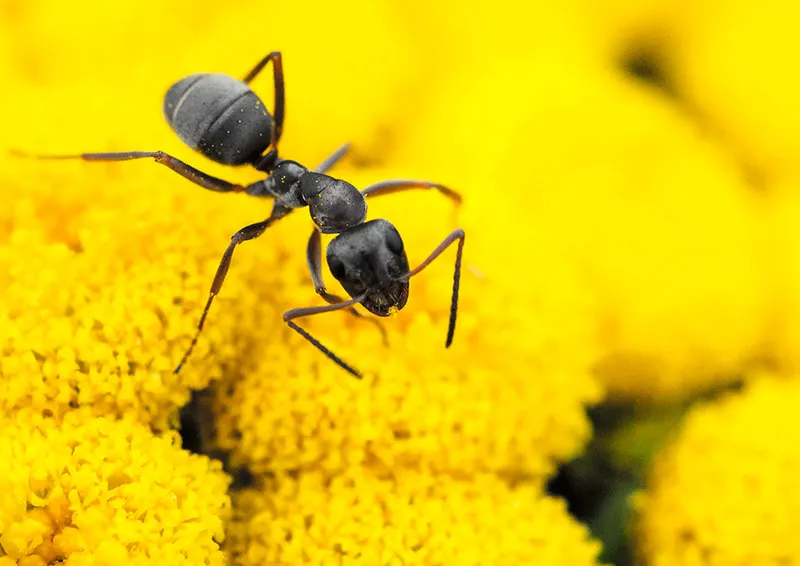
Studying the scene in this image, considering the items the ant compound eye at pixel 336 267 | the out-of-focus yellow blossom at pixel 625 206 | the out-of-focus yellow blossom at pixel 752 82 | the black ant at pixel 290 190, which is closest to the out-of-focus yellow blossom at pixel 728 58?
the out-of-focus yellow blossom at pixel 752 82

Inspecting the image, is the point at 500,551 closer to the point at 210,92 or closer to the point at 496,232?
the point at 496,232

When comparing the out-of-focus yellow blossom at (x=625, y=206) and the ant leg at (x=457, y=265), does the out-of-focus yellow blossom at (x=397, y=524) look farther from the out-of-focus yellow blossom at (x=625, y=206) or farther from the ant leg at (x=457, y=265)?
the out-of-focus yellow blossom at (x=625, y=206)

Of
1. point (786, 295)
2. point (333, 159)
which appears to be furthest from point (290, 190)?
point (786, 295)

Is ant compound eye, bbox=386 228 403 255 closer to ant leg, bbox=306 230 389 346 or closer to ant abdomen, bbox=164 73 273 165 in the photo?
ant leg, bbox=306 230 389 346

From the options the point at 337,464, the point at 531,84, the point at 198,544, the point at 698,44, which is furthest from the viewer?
the point at 698,44

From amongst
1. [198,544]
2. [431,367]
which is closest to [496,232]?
[431,367]
